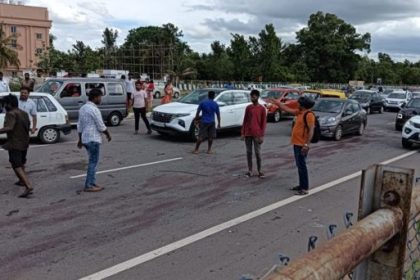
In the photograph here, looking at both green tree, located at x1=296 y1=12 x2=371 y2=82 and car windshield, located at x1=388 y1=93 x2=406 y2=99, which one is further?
green tree, located at x1=296 y1=12 x2=371 y2=82

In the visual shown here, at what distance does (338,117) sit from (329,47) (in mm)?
67316

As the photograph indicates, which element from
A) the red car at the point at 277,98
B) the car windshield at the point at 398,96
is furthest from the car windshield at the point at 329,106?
the car windshield at the point at 398,96

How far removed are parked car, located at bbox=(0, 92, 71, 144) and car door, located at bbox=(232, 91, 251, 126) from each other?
5777 mm

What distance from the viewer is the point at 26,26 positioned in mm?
84625

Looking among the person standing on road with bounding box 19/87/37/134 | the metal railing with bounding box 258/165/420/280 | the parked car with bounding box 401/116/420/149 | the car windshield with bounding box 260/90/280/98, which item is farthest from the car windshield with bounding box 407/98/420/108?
the metal railing with bounding box 258/165/420/280

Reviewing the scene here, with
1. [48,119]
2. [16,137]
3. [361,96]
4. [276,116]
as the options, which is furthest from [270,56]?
[16,137]

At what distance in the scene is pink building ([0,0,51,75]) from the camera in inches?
3268

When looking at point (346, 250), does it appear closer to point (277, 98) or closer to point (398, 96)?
point (277, 98)

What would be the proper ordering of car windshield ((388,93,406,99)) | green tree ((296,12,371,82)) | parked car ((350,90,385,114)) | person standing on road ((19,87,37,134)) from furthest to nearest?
green tree ((296,12,371,82)) < car windshield ((388,93,406,99)) < parked car ((350,90,385,114)) < person standing on road ((19,87,37,134))

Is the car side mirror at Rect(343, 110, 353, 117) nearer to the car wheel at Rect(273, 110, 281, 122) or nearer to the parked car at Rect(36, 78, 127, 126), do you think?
the car wheel at Rect(273, 110, 281, 122)

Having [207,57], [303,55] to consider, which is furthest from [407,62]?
[207,57]

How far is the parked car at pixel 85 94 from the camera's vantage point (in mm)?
17312

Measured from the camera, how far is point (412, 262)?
2.67 metres

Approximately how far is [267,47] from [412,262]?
74.1 meters
